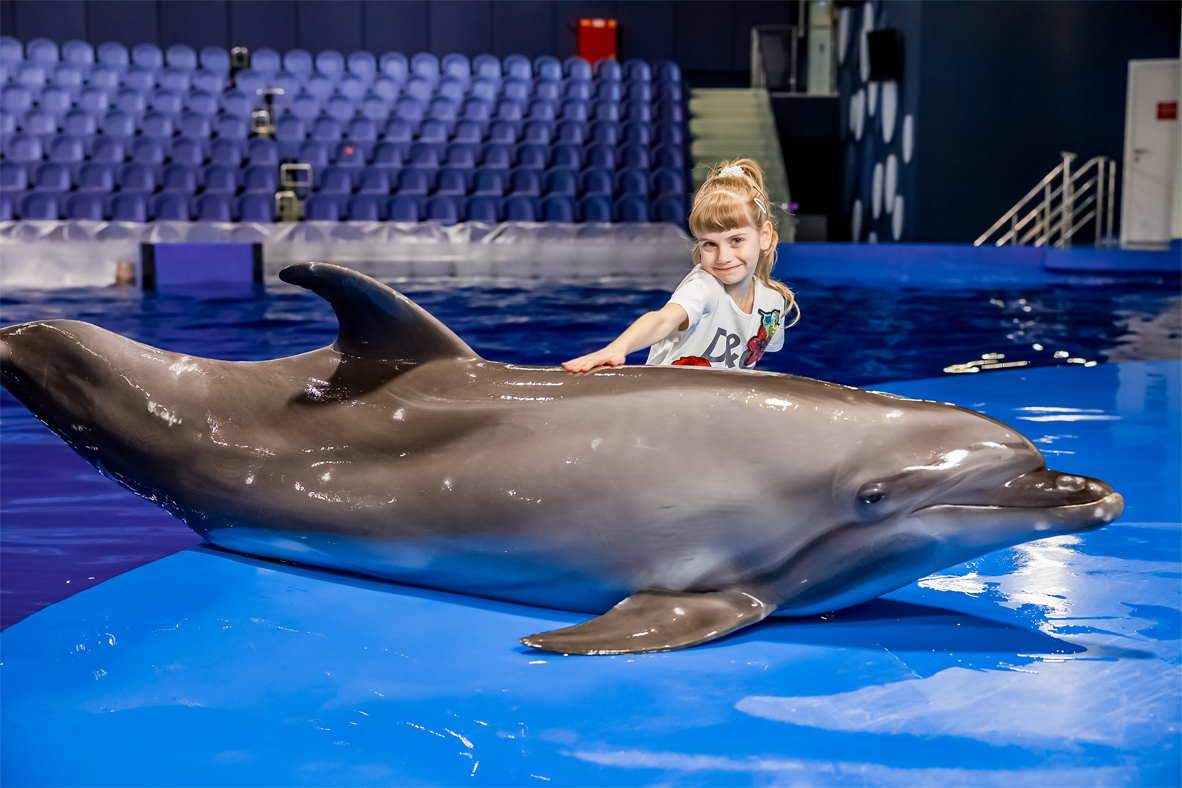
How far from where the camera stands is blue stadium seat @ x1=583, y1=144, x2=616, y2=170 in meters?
13.8

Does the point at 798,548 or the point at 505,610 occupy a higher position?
the point at 798,548

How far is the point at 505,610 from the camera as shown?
2.09 m

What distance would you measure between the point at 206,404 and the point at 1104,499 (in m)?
1.80

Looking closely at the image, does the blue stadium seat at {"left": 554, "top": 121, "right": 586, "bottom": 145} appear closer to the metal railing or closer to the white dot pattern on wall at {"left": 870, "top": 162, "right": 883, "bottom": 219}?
the white dot pattern on wall at {"left": 870, "top": 162, "right": 883, "bottom": 219}

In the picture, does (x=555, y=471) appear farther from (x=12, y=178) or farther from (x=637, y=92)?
(x=637, y=92)

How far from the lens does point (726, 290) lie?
2.82m

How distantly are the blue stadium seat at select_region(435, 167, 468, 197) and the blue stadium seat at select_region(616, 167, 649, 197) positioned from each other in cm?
193

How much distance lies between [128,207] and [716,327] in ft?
37.0

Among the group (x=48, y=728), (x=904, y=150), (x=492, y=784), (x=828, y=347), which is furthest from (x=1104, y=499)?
(x=904, y=150)

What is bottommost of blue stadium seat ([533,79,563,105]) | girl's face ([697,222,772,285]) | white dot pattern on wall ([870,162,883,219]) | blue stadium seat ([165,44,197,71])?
girl's face ([697,222,772,285])

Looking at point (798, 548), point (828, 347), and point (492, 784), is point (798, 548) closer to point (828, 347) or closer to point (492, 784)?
point (492, 784)

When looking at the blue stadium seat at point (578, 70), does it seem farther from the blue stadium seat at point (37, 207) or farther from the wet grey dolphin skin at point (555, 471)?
the wet grey dolphin skin at point (555, 471)

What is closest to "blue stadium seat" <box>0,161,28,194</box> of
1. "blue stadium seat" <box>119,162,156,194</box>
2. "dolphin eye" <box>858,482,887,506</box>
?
"blue stadium seat" <box>119,162,156,194</box>

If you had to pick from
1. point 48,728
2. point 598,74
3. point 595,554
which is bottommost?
point 48,728
